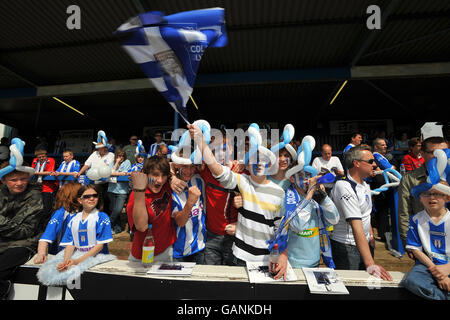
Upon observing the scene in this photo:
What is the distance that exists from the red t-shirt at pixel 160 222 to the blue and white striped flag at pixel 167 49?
68 centimetres

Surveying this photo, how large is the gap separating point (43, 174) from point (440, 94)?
12.4m

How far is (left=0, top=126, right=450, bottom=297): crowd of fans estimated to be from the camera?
5.76ft

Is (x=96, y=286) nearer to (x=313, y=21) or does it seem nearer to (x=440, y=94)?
(x=313, y=21)

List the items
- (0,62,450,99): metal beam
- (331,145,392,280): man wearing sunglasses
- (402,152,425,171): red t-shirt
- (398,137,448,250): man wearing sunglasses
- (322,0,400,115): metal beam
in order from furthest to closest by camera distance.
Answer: (0,62,450,99): metal beam < (322,0,400,115): metal beam < (402,152,425,171): red t-shirt < (398,137,448,250): man wearing sunglasses < (331,145,392,280): man wearing sunglasses

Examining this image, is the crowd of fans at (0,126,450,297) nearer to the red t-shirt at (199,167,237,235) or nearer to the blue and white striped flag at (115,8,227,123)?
the red t-shirt at (199,167,237,235)

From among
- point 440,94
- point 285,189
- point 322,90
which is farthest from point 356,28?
point 440,94

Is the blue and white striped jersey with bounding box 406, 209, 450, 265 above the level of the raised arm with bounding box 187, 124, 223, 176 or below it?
below

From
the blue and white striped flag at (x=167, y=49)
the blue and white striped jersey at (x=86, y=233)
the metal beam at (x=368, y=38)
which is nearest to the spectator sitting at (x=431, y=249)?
the blue and white striped flag at (x=167, y=49)

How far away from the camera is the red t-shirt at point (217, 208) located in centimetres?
199

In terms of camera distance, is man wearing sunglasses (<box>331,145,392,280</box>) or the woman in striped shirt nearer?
the woman in striped shirt

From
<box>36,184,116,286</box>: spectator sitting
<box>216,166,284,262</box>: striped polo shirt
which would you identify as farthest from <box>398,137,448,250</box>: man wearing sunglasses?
<box>36,184,116,286</box>: spectator sitting

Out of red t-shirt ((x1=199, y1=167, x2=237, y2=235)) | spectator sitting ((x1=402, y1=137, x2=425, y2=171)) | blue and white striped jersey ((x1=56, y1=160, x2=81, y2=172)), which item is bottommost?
red t-shirt ((x1=199, y1=167, x2=237, y2=235))

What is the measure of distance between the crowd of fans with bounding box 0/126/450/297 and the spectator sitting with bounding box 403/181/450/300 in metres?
0.02

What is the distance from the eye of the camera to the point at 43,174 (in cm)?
501
